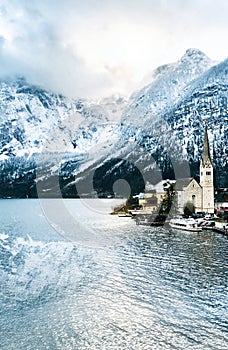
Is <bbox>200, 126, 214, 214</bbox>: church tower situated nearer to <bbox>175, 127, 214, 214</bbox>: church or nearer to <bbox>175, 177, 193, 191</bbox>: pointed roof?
<bbox>175, 127, 214, 214</bbox>: church

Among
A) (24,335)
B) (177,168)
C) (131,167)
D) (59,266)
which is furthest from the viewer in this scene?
(131,167)

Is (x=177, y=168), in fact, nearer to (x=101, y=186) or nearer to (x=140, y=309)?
(x=101, y=186)

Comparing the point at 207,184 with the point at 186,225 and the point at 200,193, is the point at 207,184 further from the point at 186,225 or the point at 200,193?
the point at 186,225

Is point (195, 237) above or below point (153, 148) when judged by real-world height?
below

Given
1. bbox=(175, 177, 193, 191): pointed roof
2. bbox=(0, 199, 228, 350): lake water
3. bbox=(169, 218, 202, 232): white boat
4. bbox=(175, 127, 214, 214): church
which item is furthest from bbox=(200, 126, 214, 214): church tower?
bbox=(0, 199, 228, 350): lake water

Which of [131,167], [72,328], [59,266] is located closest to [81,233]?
[59,266]
